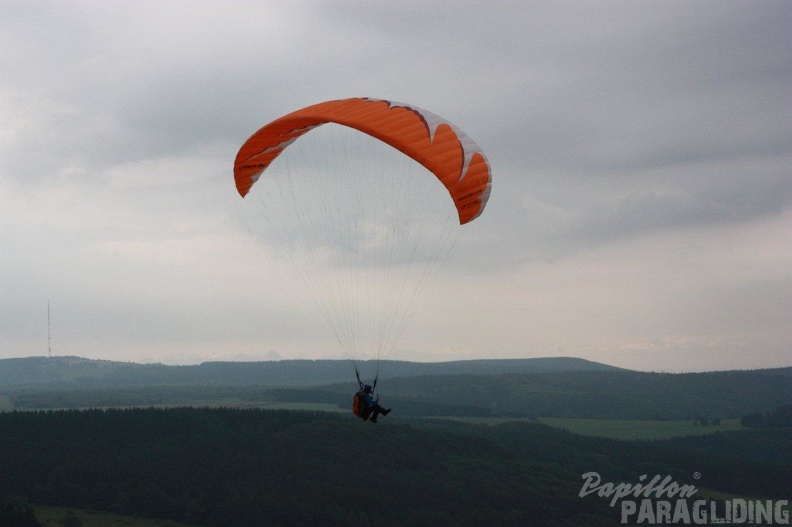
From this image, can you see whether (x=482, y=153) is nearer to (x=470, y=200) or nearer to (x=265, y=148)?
(x=470, y=200)

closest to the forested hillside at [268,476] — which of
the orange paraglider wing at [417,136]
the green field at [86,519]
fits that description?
the green field at [86,519]

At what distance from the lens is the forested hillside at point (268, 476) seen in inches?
5807

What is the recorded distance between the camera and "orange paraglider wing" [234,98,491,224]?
31.0 meters

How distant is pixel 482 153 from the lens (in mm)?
32594

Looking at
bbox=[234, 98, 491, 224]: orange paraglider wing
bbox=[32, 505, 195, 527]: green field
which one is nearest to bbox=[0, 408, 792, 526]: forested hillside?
bbox=[32, 505, 195, 527]: green field

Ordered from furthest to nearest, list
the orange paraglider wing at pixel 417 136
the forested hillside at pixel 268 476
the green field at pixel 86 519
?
the forested hillside at pixel 268 476
the green field at pixel 86 519
the orange paraglider wing at pixel 417 136

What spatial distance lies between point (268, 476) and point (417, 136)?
145 m

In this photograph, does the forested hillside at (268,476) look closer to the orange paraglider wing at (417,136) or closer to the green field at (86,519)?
the green field at (86,519)

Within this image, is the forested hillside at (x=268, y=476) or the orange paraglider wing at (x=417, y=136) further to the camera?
the forested hillside at (x=268, y=476)

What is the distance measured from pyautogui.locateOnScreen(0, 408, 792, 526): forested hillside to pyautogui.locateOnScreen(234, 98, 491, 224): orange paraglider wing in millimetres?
121448

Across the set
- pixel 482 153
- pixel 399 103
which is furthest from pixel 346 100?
pixel 482 153

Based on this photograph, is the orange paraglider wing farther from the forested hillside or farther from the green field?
the forested hillside

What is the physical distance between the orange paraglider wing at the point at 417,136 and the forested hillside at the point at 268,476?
398 feet

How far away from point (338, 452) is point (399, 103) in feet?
531
